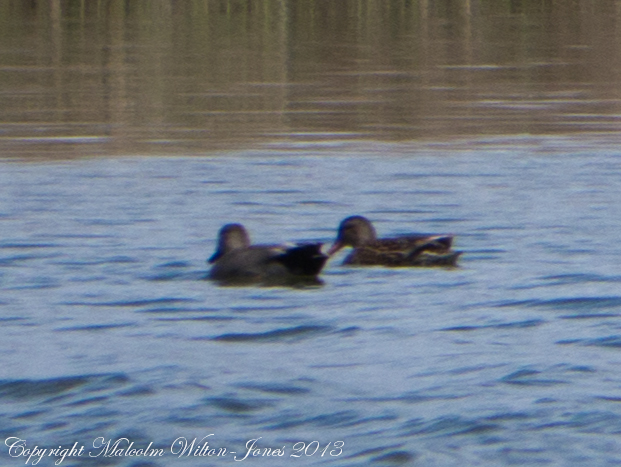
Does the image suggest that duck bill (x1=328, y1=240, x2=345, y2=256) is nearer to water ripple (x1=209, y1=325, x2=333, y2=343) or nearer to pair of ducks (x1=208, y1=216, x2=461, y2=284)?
pair of ducks (x1=208, y1=216, x2=461, y2=284)

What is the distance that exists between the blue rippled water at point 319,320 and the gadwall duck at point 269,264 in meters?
0.19

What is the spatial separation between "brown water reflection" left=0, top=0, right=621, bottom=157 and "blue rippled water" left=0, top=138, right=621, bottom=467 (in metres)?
2.66

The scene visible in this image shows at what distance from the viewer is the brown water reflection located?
53.0ft

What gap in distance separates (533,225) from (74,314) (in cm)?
400

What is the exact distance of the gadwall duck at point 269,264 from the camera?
8.77 meters

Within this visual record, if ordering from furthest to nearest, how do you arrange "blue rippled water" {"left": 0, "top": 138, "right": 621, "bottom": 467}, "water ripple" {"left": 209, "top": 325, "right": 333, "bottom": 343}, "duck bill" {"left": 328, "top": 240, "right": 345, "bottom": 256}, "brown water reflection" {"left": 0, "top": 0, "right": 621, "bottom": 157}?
"brown water reflection" {"left": 0, "top": 0, "right": 621, "bottom": 157}
"duck bill" {"left": 328, "top": 240, "right": 345, "bottom": 256}
"water ripple" {"left": 209, "top": 325, "right": 333, "bottom": 343}
"blue rippled water" {"left": 0, "top": 138, "right": 621, "bottom": 467}

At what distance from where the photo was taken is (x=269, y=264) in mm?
8961

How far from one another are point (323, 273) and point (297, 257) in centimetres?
77

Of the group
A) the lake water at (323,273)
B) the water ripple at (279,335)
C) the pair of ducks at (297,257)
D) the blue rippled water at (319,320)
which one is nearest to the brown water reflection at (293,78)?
the lake water at (323,273)

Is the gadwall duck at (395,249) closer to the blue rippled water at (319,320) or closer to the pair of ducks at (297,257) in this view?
the pair of ducks at (297,257)

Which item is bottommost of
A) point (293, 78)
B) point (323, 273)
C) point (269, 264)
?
point (323, 273)

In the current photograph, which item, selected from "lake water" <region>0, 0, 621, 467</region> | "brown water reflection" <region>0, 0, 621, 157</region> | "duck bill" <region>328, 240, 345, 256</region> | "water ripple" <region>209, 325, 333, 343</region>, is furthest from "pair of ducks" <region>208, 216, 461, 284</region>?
"brown water reflection" <region>0, 0, 621, 157</region>

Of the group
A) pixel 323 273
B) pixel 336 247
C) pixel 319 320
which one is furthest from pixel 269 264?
pixel 319 320

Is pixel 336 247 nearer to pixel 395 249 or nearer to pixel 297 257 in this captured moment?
pixel 395 249
